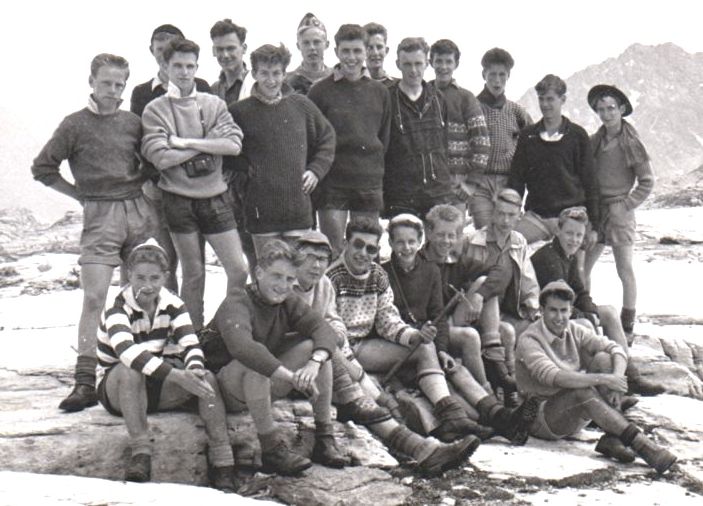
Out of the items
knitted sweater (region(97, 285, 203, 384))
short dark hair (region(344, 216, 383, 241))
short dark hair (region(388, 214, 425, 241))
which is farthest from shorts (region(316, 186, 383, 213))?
knitted sweater (region(97, 285, 203, 384))

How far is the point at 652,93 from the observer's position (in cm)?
10725

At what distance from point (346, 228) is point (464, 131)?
5.06ft

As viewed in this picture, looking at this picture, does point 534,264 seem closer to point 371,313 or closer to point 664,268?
point 371,313

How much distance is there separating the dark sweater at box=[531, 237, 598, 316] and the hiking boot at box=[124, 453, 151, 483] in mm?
3468

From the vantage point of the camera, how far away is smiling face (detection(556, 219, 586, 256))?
23.3ft

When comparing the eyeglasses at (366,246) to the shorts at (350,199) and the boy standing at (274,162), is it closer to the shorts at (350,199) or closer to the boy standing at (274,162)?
the boy standing at (274,162)

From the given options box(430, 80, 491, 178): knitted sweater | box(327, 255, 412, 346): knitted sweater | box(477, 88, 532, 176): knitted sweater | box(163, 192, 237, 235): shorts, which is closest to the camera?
box(163, 192, 237, 235): shorts

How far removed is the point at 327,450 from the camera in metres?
5.52

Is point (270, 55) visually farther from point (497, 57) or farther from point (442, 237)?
point (497, 57)

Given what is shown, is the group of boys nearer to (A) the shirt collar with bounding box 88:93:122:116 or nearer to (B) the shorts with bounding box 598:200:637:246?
(A) the shirt collar with bounding box 88:93:122:116

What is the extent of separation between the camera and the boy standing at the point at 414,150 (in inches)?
280

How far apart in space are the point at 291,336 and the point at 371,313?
97cm

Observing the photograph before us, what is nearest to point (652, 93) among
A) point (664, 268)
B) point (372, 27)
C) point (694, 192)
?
point (694, 192)

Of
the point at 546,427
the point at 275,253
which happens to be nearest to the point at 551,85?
the point at 546,427
